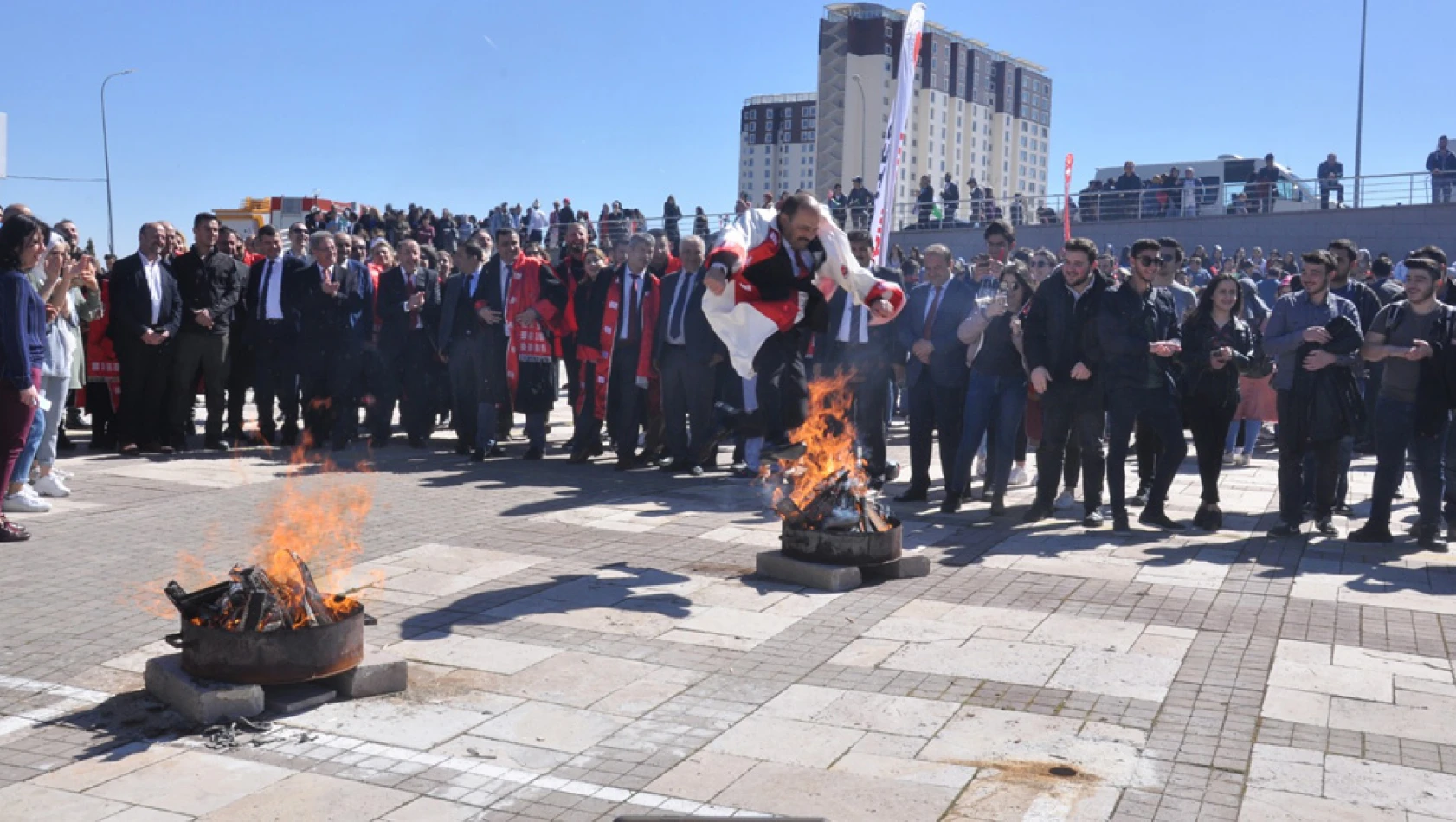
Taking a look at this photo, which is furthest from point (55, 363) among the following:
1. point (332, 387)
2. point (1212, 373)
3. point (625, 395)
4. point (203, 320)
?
point (1212, 373)

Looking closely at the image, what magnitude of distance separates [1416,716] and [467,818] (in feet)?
12.3

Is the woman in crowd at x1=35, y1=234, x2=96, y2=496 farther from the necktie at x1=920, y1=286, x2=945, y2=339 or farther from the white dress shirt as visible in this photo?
the necktie at x1=920, y1=286, x2=945, y2=339

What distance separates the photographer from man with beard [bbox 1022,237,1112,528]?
9969 millimetres

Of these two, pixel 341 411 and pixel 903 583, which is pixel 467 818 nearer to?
pixel 903 583

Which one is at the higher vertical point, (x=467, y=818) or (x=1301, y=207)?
(x=1301, y=207)

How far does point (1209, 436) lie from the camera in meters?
10.3

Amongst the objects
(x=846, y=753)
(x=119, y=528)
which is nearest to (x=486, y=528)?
(x=119, y=528)

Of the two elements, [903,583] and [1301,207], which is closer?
[903,583]

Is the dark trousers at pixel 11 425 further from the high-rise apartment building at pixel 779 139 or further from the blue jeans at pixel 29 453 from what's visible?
the high-rise apartment building at pixel 779 139

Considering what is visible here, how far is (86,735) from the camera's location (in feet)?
Answer: 16.3

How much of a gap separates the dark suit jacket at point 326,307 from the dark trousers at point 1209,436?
7.92 metres

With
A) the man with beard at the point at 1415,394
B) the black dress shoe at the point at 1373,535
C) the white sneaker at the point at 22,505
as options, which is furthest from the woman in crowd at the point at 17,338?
the black dress shoe at the point at 1373,535

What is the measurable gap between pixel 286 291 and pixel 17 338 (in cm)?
536

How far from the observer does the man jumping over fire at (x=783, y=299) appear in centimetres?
830
